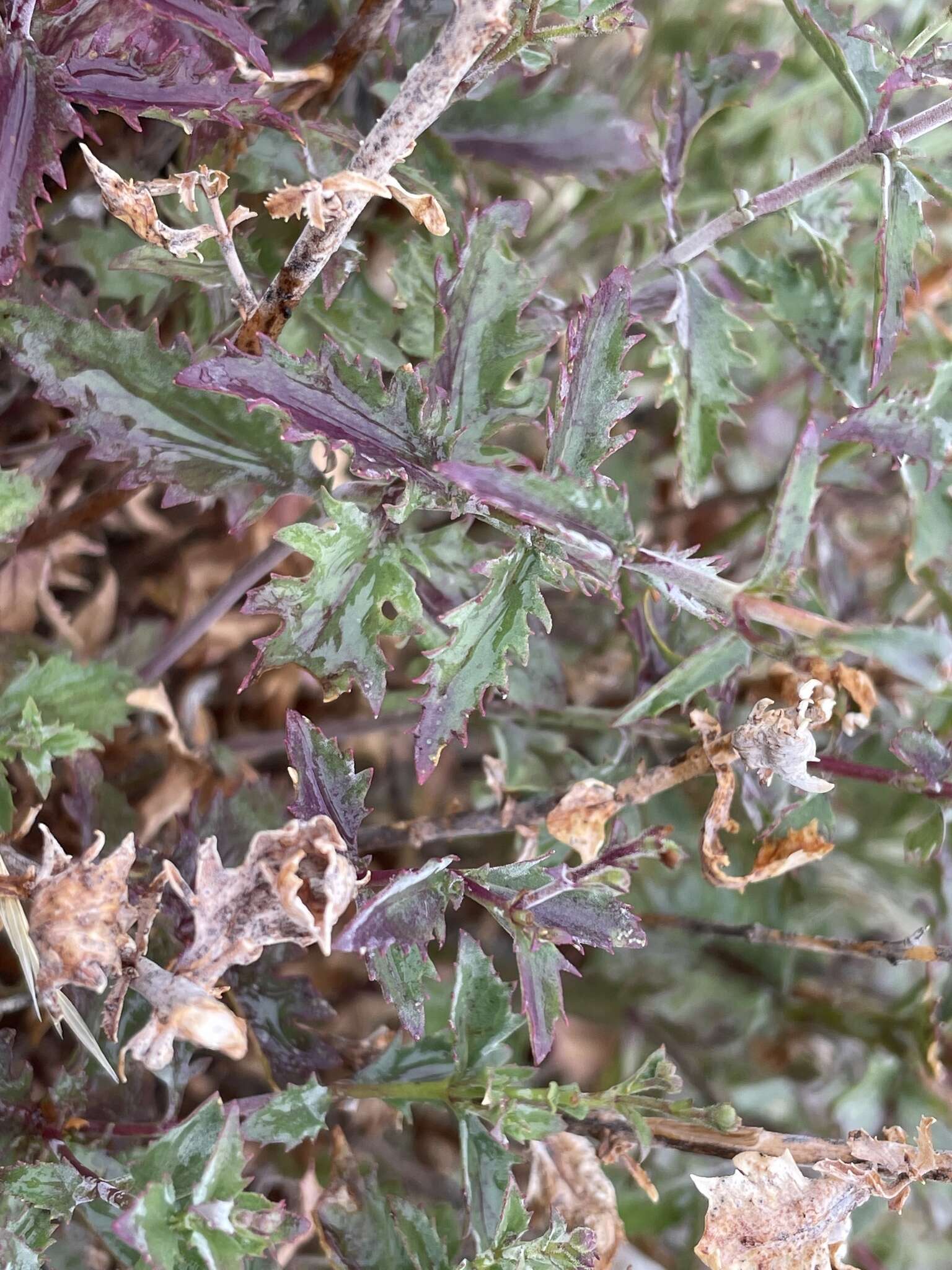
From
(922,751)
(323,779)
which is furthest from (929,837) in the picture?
(323,779)

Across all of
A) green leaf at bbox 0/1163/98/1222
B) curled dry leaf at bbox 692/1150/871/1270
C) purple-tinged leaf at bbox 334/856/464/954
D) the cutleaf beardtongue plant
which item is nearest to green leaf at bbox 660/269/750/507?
the cutleaf beardtongue plant

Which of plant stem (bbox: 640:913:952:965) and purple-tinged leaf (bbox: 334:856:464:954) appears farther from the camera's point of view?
plant stem (bbox: 640:913:952:965)

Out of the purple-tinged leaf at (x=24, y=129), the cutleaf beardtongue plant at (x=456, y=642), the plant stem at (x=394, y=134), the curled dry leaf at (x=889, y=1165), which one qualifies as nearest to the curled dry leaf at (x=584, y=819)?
the cutleaf beardtongue plant at (x=456, y=642)

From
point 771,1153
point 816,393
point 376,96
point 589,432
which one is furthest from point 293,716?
point 816,393

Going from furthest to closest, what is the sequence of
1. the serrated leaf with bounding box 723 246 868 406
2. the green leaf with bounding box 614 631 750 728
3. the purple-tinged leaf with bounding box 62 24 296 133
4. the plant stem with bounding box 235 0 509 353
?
the serrated leaf with bounding box 723 246 868 406, the green leaf with bounding box 614 631 750 728, the purple-tinged leaf with bounding box 62 24 296 133, the plant stem with bounding box 235 0 509 353

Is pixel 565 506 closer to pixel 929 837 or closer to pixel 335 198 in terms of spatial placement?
pixel 335 198

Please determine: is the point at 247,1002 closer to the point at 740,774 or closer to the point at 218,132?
the point at 740,774

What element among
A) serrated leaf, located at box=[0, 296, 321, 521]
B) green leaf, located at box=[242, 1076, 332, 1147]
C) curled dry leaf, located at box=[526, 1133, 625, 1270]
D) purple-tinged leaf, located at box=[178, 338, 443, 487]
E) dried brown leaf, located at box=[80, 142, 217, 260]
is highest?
dried brown leaf, located at box=[80, 142, 217, 260]

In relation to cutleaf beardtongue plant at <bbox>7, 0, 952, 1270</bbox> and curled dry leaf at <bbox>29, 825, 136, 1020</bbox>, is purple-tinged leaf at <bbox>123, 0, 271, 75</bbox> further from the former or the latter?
curled dry leaf at <bbox>29, 825, 136, 1020</bbox>
